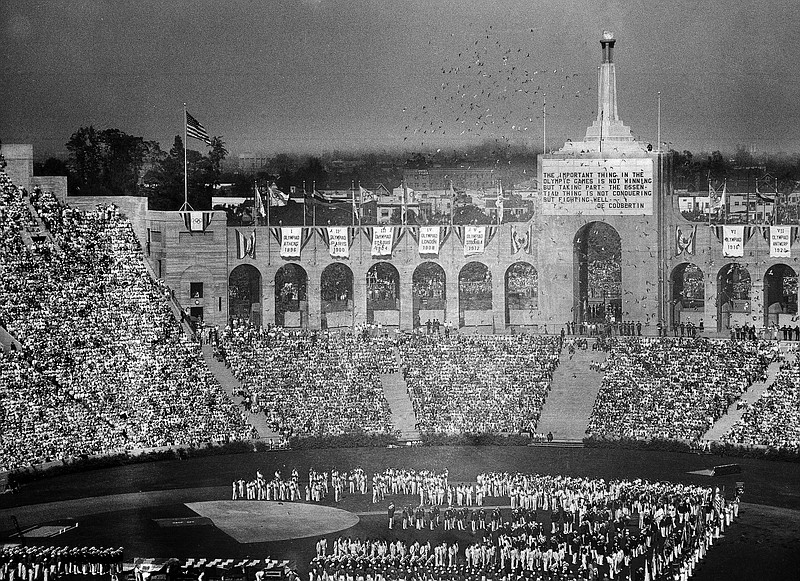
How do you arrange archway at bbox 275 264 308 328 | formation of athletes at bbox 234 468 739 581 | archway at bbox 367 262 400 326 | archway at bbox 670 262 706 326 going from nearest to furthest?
formation of athletes at bbox 234 468 739 581, archway at bbox 670 262 706 326, archway at bbox 367 262 400 326, archway at bbox 275 264 308 328

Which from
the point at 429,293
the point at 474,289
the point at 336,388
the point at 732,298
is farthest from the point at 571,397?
the point at 474,289

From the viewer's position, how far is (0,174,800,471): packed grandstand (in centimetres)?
5178

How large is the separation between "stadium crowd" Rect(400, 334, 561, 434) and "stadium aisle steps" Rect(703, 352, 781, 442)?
7.60 meters

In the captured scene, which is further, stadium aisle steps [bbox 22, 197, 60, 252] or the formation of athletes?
stadium aisle steps [bbox 22, 197, 60, 252]

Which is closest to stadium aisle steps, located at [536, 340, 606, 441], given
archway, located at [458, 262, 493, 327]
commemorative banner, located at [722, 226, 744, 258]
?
commemorative banner, located at [722, 226, 744, 258]

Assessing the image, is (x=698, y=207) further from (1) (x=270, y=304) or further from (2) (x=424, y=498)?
(2) (x=424, y=498)

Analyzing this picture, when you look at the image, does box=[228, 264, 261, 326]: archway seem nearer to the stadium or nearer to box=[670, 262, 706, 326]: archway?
the stadium

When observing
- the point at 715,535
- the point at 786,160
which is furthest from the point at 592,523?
the point at 786,160

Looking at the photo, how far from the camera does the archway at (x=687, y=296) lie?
6669cm

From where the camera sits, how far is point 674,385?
55.2 meters

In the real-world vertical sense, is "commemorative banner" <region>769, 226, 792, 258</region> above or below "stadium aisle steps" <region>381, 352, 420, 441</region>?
above

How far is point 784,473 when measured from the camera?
157 ft

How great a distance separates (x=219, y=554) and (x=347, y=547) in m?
3.92

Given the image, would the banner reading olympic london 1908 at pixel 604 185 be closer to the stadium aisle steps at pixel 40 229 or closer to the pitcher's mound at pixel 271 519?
the stadium aisle steps at pixel 40 229
